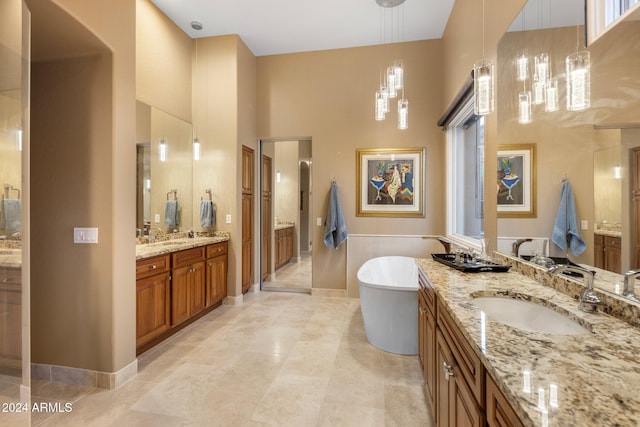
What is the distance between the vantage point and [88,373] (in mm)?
2209

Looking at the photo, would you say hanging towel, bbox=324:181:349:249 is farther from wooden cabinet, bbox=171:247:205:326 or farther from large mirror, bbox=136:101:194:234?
large mirror, bbox=136:101:194:234

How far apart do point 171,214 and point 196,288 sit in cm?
103

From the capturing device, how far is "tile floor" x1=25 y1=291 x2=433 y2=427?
188 cm

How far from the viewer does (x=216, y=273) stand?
3.77 m

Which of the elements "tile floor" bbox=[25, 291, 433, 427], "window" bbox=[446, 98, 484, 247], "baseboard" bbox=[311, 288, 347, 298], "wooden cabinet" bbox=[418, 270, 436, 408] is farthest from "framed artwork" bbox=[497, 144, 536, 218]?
"baseboard" bbox=[311, 288, 347, 298]

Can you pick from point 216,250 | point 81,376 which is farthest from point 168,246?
point 81,376

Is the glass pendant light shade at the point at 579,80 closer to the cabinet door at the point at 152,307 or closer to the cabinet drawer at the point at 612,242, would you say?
the cabinet drawer at the point at 612,242

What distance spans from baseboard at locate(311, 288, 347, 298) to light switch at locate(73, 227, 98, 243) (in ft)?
9.83

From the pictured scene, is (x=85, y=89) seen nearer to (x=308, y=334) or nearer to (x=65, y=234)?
(x=65, y=234)

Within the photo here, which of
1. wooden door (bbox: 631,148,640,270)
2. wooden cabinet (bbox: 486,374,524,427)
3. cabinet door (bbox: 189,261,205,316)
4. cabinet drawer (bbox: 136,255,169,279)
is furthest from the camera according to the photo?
cabinet door (bbox: 189,261,205,316)

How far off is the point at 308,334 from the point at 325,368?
689 mm

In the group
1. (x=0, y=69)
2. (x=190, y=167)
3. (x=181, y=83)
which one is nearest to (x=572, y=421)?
(x=0, y=69)

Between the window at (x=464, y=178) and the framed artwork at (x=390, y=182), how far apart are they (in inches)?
18.2

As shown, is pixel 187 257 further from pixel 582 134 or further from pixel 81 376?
pixel 582 134
